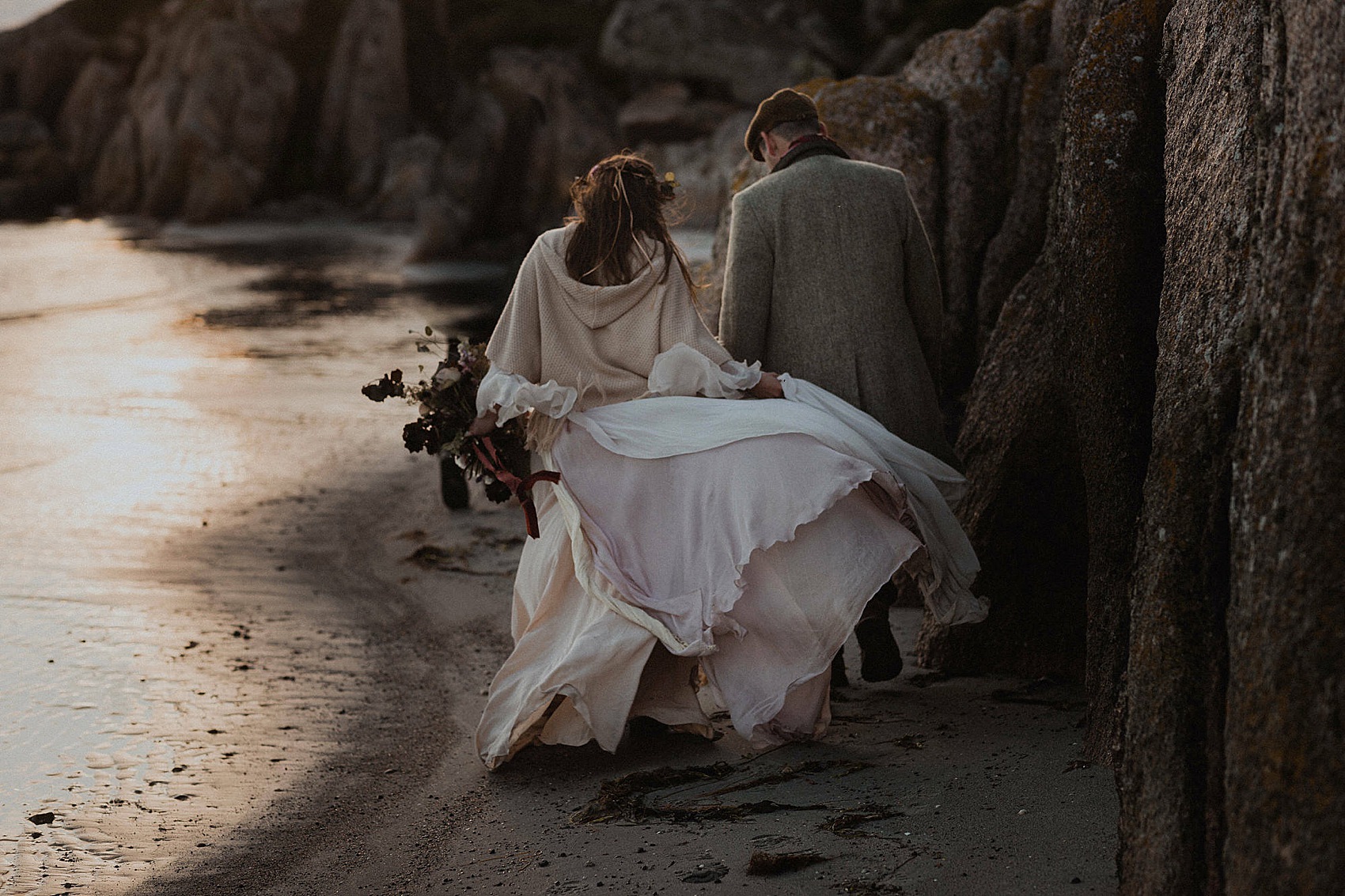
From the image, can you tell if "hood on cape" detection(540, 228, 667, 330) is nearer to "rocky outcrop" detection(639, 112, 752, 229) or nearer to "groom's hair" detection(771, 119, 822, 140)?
"groom's hair" detection(771, 119, 822, 140)

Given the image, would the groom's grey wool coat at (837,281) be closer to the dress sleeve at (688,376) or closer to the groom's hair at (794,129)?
the groom's hair at (794,129)

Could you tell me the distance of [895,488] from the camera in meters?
4.36

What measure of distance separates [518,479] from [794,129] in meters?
1.68

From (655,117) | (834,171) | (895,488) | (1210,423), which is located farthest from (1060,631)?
(655,117)

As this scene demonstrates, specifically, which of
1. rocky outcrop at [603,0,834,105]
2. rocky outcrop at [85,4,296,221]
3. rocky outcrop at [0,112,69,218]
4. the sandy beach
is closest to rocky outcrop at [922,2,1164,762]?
the sandy beach

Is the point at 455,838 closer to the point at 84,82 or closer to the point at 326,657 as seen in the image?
the point at 326,657

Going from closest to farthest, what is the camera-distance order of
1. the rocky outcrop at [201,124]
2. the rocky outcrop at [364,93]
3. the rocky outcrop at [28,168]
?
the rocky outcrop at [201,124]
the rocky outcrop at [28,168]
the rocky outcrop at [364,93]

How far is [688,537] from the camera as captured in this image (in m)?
4.36

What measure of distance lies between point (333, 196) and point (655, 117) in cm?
1320

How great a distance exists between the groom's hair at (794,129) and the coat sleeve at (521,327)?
42.5 inches

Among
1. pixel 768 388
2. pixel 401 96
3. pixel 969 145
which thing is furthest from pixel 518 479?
pixel 401 96

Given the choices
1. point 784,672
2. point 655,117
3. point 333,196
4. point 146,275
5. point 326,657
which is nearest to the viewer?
point 784,672

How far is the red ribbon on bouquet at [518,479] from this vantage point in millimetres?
4523

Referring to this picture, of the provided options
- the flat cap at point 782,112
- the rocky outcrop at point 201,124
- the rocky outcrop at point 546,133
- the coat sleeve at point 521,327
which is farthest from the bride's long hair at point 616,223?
the rocky outcrop at point 201,124
